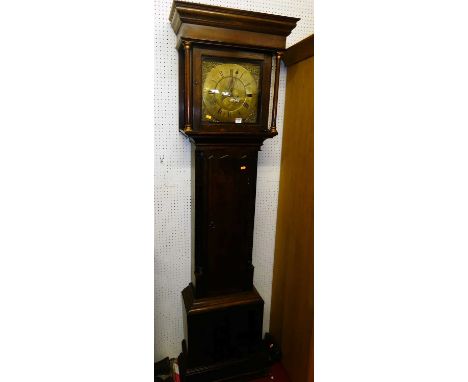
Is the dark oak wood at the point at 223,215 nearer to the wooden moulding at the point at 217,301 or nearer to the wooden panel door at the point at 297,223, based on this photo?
the wooden moulding at the point at 217,301

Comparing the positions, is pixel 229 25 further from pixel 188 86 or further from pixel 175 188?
pixel 175 188

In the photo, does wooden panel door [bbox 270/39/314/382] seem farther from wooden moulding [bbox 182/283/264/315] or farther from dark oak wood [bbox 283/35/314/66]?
wooden moulding [bbox 182/283/264/315]

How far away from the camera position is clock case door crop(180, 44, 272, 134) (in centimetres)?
162

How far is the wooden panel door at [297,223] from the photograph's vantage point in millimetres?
1916

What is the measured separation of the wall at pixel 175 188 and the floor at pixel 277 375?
637 millimetres

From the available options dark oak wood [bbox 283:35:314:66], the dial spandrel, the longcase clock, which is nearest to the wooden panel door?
dark oak wood [bbox 283:35:314:66]

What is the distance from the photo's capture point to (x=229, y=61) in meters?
1.68
